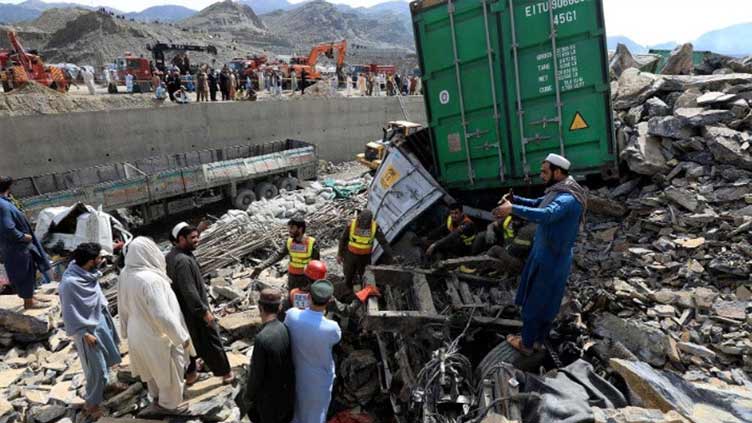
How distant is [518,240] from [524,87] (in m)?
1.92

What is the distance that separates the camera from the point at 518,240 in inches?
166

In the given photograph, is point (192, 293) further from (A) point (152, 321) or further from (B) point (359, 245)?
(B) point (359, 245)

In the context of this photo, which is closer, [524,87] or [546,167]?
[546,167]

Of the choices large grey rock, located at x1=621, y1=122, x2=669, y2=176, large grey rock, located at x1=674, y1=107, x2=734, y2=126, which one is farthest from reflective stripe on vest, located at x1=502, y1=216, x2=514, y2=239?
large grey rock, located at x1=674, y1=107, x2=734, y2=126

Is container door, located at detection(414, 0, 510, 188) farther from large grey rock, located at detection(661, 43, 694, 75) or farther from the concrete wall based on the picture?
the concrete wall

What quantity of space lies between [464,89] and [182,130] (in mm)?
10355

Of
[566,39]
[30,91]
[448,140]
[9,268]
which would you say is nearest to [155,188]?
[9,268]

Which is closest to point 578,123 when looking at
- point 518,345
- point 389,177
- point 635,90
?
point 635,90

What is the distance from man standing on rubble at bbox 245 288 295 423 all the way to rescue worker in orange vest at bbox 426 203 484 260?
2649 millimetres

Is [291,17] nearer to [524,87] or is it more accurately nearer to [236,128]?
[236,128]

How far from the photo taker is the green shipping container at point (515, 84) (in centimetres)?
476

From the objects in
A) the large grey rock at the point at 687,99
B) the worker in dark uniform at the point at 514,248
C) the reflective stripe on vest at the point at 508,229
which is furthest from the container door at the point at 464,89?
the large grey rock at the point at 687,99

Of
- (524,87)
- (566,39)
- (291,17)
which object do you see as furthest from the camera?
(291,17)

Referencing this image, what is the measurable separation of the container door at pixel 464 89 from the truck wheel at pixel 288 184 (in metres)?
6.75
